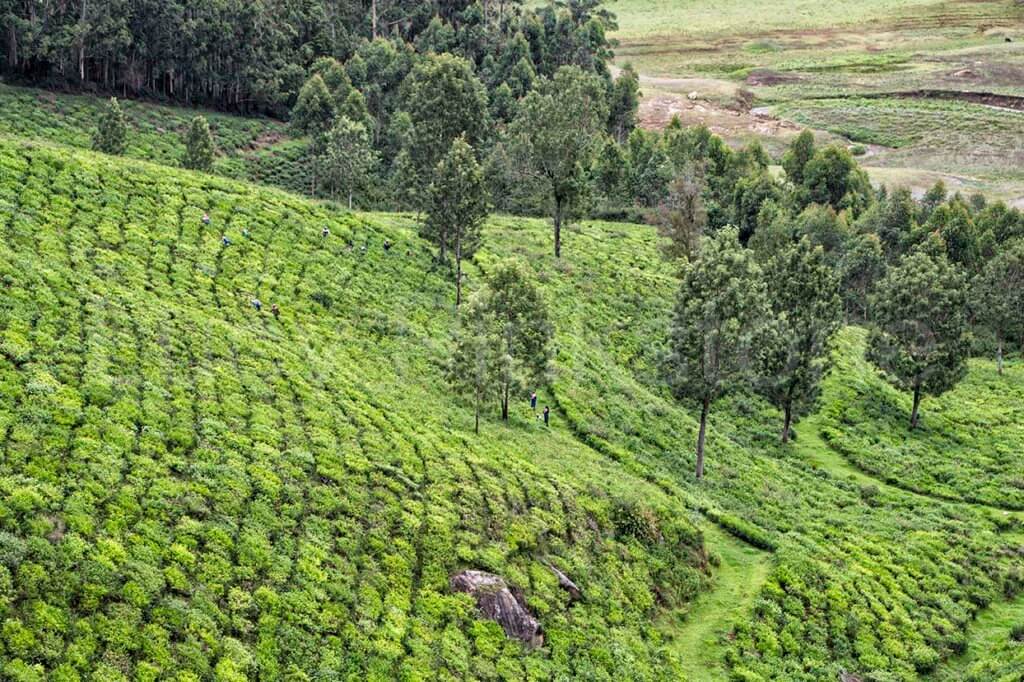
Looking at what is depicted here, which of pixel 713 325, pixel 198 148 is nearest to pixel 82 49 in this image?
pixel 198 148

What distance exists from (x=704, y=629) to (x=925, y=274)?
5084 centimetres

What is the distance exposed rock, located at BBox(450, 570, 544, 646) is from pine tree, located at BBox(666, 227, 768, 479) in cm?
2475

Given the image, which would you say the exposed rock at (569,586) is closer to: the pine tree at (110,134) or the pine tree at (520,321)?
the pine tree at (520,321)

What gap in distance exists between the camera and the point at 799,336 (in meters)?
72.2

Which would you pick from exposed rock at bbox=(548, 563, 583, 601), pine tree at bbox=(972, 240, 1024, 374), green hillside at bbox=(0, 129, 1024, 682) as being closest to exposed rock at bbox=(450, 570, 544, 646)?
green hillside at bbox=(0, 129, 1024, 682)

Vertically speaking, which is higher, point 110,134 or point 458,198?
point 110,134

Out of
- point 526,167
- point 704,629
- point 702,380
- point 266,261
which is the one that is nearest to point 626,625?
point 704,629

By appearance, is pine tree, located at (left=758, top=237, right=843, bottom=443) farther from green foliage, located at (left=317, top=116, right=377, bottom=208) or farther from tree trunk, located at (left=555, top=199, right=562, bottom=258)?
green foliage, located at (left=317, top=116, right=377, bottom=208)

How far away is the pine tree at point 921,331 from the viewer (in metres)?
79.7

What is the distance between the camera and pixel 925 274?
81062 mm

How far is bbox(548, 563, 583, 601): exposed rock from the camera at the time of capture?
1640 inches

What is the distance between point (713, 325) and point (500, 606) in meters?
28.9

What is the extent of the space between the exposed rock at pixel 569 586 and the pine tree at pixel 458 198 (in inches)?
1350

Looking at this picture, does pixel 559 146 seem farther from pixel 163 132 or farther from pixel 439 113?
pixel 163 132
